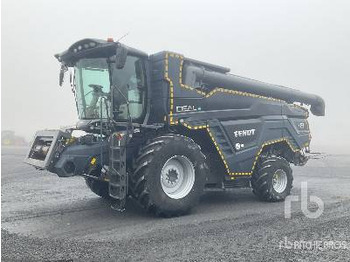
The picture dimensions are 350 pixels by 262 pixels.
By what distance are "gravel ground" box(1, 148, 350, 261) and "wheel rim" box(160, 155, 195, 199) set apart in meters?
0.50

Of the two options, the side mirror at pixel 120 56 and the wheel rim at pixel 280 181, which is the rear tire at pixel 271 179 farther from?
the side mirror at pixel 120 56

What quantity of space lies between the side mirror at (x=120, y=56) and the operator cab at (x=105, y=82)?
30 cm

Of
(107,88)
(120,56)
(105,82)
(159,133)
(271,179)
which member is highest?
(120,56)

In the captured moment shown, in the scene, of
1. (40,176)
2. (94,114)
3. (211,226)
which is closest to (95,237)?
(211,226)

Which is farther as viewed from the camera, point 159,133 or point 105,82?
point 159,133

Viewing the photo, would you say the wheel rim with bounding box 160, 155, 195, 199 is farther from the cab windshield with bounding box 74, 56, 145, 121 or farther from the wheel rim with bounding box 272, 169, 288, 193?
the wheel rim with bounding box 272, 169, 288, 193

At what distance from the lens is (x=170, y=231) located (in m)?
5.63

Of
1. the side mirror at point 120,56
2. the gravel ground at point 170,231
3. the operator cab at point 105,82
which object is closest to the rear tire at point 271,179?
the gravel ground at point 170,231

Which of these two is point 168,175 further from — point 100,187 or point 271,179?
point 271,179

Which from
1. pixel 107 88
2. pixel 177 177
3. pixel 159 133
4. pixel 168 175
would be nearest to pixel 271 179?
pixel 177 177

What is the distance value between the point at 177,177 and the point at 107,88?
208cm

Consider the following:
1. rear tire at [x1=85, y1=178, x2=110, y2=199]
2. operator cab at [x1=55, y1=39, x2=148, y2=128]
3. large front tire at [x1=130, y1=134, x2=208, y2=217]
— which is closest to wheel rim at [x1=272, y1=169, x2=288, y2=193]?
large front tire at [x1=130, y1=134, x2=208, y2=217]

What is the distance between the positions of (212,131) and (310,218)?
2.49m

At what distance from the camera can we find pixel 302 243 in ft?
16.4
